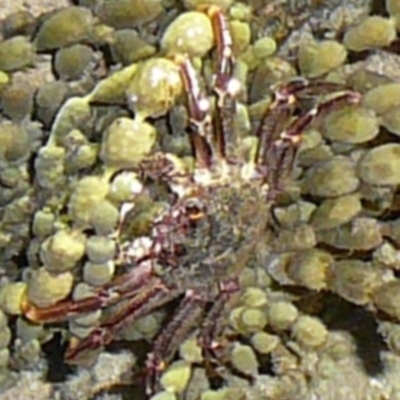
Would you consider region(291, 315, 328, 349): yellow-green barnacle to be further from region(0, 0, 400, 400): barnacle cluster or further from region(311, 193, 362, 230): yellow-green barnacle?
region(311, 193, 362, 230): yellow-green barnacle

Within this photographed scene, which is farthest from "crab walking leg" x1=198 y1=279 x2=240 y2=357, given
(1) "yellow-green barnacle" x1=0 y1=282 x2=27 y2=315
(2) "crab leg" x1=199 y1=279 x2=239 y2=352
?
(1) "yellow-green barnacle" x1=0 y1=282 x2=27 y2=315

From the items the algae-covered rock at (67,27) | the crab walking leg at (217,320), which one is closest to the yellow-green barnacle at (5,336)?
the crab walking leg at (217,320)

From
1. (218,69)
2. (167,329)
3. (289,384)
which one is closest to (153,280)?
(167,329)

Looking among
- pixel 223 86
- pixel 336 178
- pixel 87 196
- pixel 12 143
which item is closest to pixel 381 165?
pixel 336 178

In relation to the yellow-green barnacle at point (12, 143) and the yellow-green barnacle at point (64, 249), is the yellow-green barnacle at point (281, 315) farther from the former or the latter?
the yellow-green barnacle at point (12, 143)

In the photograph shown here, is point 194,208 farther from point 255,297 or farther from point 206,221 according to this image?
point 255,297

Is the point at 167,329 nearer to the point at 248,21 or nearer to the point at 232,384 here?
the point at 232,384
